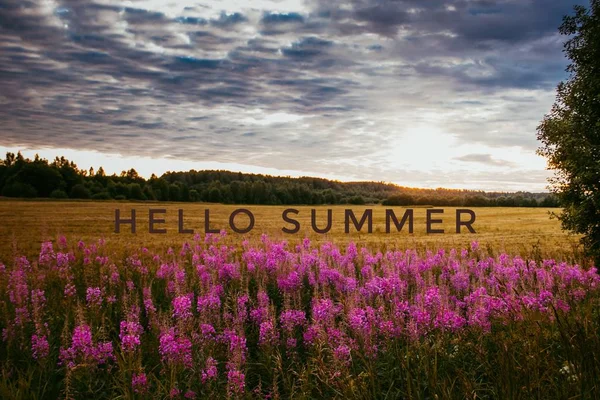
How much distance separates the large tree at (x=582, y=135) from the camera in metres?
10.6

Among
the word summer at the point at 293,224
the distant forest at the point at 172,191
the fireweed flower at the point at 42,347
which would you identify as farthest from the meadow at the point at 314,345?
the distant forest at the point at 172,191

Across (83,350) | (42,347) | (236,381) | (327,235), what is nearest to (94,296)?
(42,347)

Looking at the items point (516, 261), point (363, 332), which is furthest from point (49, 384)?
point (516, 261)

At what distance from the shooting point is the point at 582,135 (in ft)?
35.7

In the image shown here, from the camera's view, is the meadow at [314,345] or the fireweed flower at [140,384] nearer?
the meadow at [314,345]

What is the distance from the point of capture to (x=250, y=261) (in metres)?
9.88

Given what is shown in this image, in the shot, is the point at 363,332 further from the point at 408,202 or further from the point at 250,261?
the point at 408,202

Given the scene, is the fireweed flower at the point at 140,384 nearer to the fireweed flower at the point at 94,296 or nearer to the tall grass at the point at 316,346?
the tall grass at the point at 316,346

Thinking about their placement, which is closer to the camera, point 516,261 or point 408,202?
point 516,261

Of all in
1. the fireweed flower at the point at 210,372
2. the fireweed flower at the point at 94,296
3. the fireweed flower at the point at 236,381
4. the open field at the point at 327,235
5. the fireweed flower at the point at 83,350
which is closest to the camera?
the fireweed flower at the point at 236,381

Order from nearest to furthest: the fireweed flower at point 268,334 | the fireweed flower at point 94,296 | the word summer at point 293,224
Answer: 1. the fireweed flower at point 268,334
2. the fireweed flower at point 94,296
3. the word summer at point 293,224

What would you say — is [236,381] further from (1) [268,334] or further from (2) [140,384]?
(1) [268,334]

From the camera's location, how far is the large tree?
10.6 metres

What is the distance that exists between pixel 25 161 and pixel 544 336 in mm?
90160
